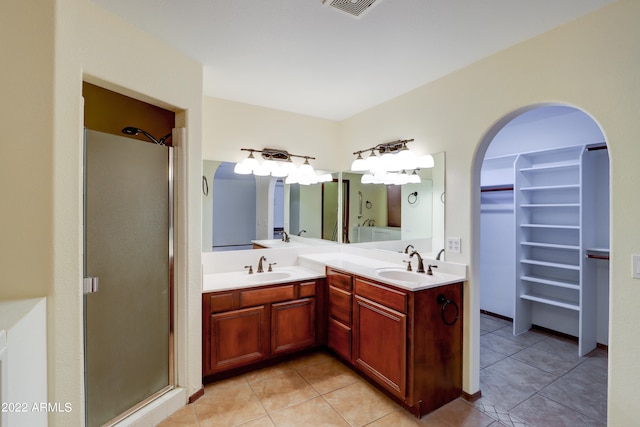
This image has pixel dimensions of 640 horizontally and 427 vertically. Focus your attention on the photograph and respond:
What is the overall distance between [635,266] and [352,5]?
1.94m

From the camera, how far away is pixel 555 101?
5.74 ft

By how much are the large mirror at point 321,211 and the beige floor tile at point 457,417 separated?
43.8 inches

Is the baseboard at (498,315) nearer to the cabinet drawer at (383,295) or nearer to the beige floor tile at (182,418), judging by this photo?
the cabinet drawer at (383,295)

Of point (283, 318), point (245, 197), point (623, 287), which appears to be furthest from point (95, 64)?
point (623, 287)

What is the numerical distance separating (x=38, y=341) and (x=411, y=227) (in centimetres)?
262

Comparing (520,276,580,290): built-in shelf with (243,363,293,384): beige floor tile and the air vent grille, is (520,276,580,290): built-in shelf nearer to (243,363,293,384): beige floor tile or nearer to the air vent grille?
(243,363,293,384): beige floor tile

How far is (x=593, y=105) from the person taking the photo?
1.60m

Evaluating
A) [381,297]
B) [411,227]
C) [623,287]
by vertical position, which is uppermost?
[411,227]

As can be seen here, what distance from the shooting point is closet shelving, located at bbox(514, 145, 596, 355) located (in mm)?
2975

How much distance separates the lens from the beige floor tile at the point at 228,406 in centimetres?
192

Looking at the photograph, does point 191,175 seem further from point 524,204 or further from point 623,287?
point 524,204

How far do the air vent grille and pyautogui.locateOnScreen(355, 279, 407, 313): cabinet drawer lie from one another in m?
1.72

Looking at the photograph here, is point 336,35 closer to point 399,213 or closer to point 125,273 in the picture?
point 399,213

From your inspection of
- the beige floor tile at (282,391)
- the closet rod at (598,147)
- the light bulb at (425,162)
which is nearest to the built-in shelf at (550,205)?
the closet rod at (598,147)
